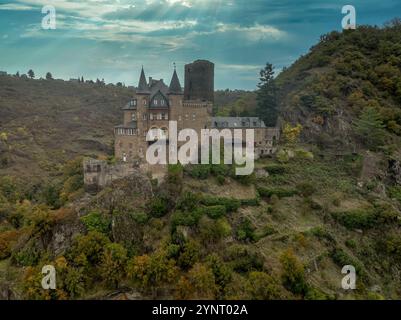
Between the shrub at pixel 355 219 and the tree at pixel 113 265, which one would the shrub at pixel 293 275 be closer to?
the shrub at pixel 355 219

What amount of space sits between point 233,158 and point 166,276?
16.8 metres

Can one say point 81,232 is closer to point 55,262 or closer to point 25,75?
point 55,262

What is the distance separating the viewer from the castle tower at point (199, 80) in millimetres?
55500

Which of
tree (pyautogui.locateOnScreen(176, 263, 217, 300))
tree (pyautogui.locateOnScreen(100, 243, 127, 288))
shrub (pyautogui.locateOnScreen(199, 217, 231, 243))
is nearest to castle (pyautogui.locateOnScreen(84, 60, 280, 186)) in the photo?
shrub (pyautogui.locateOnScreen(199, 217, 231, 243))

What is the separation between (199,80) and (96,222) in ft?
80.4

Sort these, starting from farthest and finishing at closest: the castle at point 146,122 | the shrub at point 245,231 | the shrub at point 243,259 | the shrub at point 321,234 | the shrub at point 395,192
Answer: the shrub at point 395,192
the castle at point 146,122
the shrub at point 321,234
the shrub at point 245,231
the shrub at point 243,259

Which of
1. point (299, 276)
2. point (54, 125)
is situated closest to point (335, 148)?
point (299, 276)

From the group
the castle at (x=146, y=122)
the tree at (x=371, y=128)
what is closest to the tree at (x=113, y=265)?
the castle at (x=146, y=122)

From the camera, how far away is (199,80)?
55.6m

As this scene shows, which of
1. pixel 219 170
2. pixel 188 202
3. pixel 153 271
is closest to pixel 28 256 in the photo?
pixel 153 271

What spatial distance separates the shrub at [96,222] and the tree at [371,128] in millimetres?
33773

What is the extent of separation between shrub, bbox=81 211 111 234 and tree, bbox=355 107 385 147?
33773mm

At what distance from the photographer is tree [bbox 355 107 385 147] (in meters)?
55.0

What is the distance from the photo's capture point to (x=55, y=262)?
35531 mm
